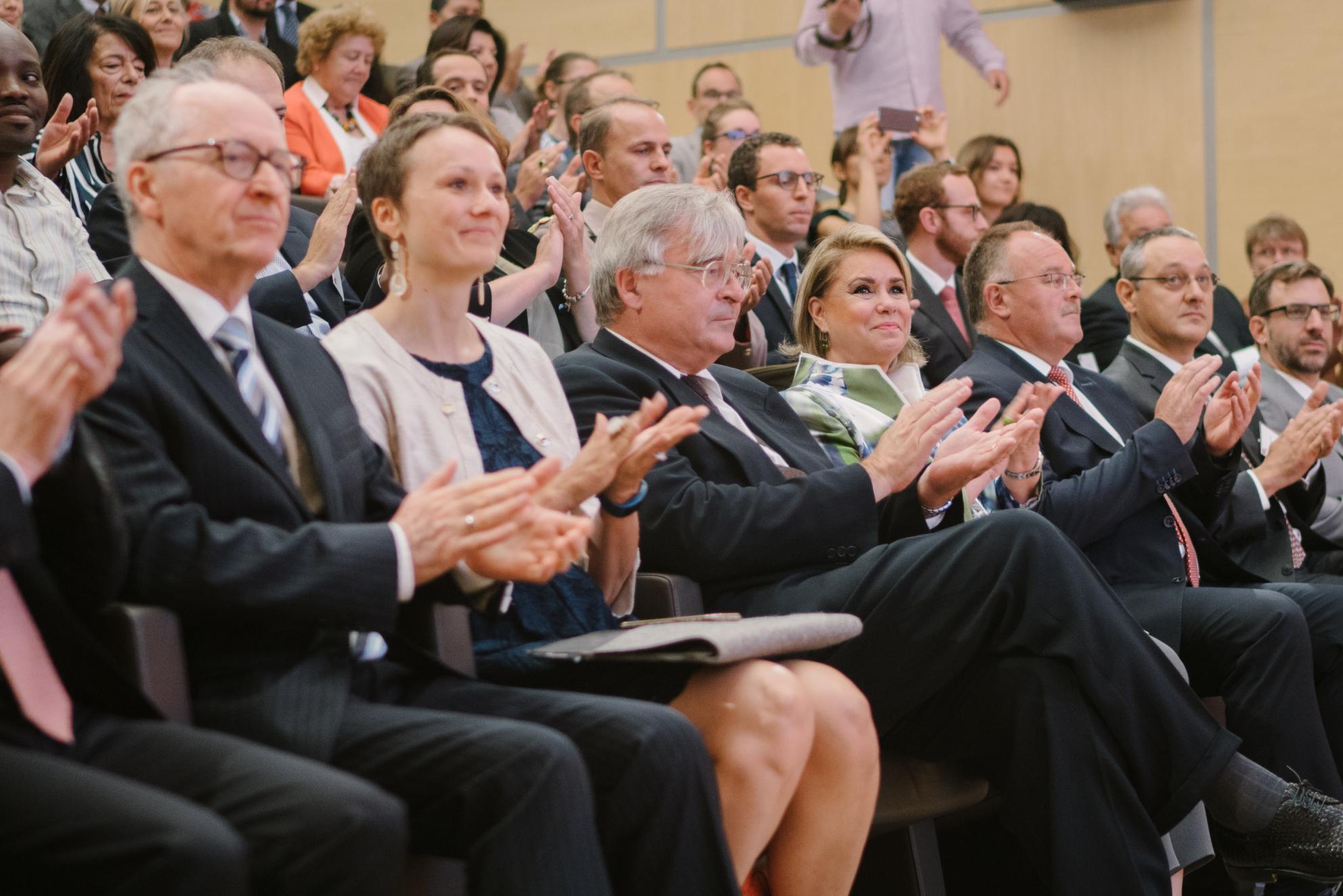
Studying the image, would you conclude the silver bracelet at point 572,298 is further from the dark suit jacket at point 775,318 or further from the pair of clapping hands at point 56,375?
the pair of clapping hands at point 56,375

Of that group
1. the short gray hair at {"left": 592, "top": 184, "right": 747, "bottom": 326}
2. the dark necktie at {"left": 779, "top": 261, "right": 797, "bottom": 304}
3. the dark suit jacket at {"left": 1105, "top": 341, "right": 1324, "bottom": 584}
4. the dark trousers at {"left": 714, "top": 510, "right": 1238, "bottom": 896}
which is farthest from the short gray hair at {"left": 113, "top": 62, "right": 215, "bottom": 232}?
the dark necktie at {"left": 779, "top": 261, "right": 797, "bottom": 304}

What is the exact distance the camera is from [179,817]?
1202 mm

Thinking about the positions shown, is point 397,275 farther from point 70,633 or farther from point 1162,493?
point 1162,493

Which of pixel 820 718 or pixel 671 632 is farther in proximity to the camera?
pixel 820 718

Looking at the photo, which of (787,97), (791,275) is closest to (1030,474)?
(791,275)

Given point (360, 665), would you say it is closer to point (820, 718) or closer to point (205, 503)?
point (205, 503)

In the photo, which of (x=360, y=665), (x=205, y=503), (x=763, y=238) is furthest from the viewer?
(x=763, y=238)

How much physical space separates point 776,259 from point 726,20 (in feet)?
9.37

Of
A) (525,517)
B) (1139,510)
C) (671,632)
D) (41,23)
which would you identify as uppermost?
(41,23)

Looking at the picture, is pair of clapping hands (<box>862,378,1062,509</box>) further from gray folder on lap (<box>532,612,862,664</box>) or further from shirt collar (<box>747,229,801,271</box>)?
shirt collar (<box>747,229,801,271</box>)

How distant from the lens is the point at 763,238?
13.2 feet

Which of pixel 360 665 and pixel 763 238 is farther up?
pixel 763 238

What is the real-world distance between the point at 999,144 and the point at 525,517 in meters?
3.99

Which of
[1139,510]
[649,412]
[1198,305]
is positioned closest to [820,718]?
[649,412]
